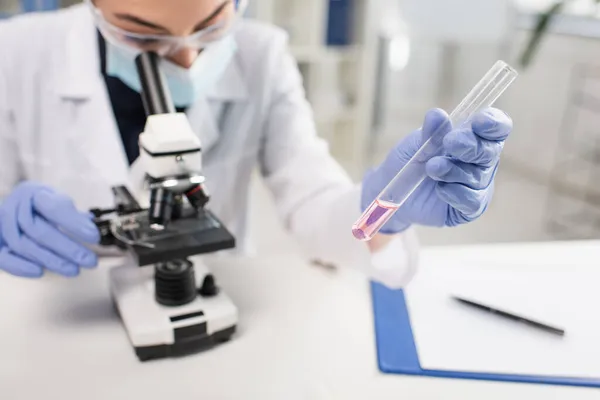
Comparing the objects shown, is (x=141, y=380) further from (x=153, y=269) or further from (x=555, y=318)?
(x=555, y=318)

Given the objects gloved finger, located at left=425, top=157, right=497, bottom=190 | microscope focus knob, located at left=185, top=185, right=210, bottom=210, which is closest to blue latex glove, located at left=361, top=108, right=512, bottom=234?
gloved finger, located at left=425, top=157, right=497, bottom=190

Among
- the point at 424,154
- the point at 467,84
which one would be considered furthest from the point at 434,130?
the point at 467,84

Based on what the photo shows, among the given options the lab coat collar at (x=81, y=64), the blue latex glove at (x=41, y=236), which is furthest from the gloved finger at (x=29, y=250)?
the lab coat collar at (x=81, y=64)

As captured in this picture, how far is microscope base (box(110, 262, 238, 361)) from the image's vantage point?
30.6 inches

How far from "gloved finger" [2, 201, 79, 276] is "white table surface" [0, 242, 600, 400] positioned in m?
0.08

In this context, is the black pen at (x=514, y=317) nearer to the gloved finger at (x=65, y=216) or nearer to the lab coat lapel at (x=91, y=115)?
the gloved finger at (x=65, y=216)

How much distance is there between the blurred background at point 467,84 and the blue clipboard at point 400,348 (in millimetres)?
1717

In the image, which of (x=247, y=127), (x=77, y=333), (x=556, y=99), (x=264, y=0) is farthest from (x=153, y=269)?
(x=556, y=99)

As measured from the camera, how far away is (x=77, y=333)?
0.84 meters

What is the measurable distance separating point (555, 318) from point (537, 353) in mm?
104

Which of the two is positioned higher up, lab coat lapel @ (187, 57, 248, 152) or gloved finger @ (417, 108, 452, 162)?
gloved finger @ (417, 108, 452, 162)

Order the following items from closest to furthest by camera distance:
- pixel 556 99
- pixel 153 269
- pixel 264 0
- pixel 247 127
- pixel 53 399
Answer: pixel 53 399 → pixel 153 269 → pixel 247 127 → pixel 264 0 → pixel 556 99

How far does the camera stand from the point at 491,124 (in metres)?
0.63

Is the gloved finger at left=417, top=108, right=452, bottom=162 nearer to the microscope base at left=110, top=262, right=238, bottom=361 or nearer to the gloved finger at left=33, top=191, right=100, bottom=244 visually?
the microscope base at left=110, top=262, right=238, bottom=361
